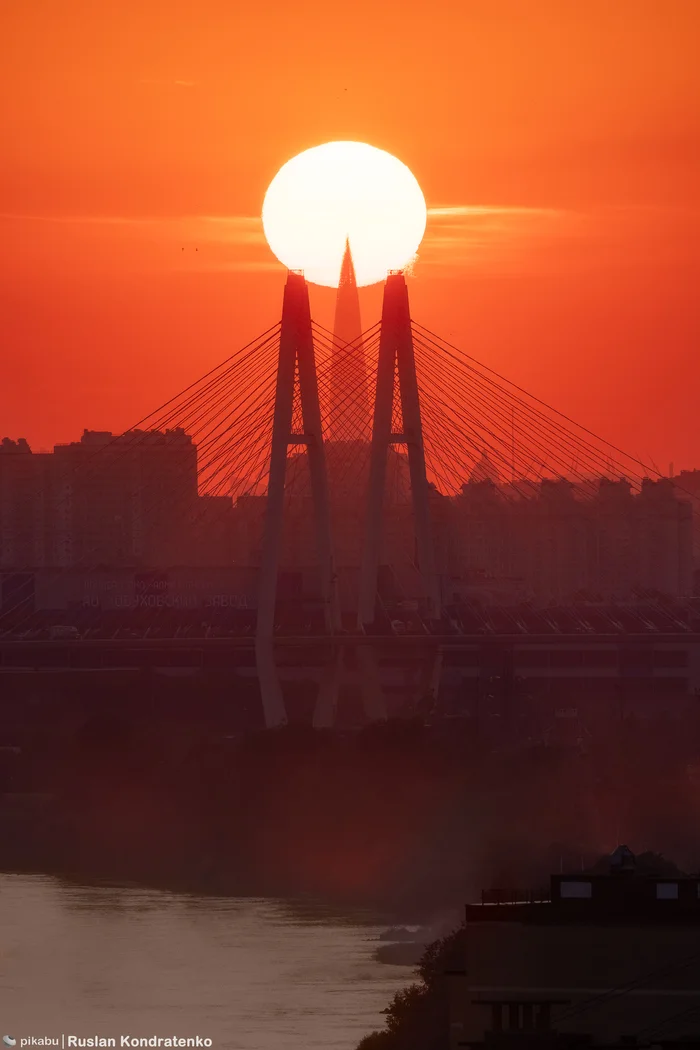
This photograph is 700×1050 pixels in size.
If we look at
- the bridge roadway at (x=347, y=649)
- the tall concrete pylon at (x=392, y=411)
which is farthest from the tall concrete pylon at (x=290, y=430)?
the bridge roadway at (x=347, y=649)

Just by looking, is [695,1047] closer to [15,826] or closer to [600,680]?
[15,826]

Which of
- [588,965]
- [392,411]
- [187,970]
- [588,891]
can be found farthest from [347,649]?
[588,965]

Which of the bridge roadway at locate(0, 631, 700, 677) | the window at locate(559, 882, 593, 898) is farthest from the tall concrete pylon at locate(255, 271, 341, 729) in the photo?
the window at locate(559, 882, 593, 898)

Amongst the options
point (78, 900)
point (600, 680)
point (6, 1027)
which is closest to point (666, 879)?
point (6, 1027)

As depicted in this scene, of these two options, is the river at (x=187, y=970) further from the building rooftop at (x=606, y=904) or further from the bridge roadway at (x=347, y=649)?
the bridge roadway at (x=347, y=649)

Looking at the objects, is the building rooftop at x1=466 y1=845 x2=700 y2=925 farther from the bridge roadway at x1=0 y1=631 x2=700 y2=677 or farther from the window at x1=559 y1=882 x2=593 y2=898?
the bridge roadway at x1=0 y1=631 x2=700 y2=677

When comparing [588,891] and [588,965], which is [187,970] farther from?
[588,965]
